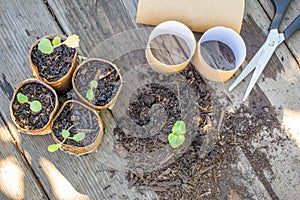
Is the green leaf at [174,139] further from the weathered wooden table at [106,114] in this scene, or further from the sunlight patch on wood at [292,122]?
the sunlight patch on wood at [292,122]

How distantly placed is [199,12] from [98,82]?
0.38 metres

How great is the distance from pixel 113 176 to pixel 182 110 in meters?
0.28

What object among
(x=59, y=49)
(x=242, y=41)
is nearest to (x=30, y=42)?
(x=59, y=49)

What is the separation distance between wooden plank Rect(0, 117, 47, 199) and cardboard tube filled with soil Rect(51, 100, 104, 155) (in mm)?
151

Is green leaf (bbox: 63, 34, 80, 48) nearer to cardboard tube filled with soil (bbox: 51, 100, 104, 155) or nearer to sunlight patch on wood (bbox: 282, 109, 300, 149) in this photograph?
→ cardboard tube filled with soil (bbox: 51, 100, 104, 155)

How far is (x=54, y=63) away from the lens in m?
1.29

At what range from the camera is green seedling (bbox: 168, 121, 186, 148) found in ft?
4.38

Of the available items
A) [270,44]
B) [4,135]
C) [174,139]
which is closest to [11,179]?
[4,135]

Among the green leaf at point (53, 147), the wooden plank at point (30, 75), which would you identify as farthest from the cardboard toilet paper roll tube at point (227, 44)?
the green leaf at point (53, 147)

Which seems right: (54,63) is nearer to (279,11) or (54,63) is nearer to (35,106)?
(35,106)

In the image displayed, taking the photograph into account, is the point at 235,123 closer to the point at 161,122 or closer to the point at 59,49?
the point at 161,122

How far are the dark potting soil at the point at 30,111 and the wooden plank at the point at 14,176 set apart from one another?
5.6 inches

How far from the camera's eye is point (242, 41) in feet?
4.55

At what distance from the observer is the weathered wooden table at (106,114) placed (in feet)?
4.46
